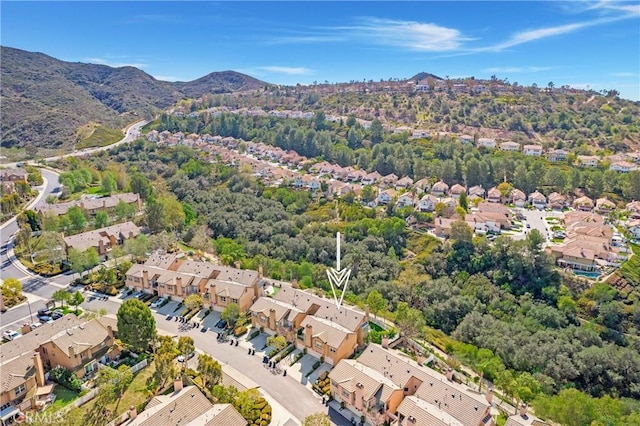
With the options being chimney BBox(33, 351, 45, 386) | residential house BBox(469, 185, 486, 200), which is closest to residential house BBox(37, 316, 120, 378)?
chimney BBox(33, 351, 45, 386)

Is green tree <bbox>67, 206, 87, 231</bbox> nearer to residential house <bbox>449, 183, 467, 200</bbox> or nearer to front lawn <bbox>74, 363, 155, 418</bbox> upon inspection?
→ front lawn <bbox>74, 363, 155, 418</bbox>

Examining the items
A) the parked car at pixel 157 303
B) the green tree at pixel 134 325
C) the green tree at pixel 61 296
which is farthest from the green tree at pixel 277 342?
the green tree at pixel 61 296

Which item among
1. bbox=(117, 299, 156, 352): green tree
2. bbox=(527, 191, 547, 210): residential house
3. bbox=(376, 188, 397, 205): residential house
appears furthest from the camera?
bbox=(376, 188, 397, 205): residential house

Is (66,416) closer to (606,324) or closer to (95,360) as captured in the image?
(95,360)

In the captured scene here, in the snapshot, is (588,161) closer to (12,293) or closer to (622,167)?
(622,167)

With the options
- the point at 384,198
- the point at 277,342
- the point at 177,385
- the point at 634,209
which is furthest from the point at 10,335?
the point at 634,209

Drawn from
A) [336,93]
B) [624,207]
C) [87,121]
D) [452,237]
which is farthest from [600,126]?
[87,121]

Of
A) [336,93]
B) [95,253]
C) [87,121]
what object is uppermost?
[336,93]
